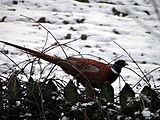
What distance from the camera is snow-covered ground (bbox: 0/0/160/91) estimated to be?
4581 millimetres

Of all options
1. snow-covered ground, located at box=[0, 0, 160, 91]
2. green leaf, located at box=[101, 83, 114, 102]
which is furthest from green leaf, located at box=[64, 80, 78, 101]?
snow-covered ground, located at box=[0, 0, 160, 91]

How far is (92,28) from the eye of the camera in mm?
5535

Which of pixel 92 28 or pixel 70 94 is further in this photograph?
pixel 92 28

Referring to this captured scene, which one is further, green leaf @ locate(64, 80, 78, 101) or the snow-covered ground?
the snow-covered ground

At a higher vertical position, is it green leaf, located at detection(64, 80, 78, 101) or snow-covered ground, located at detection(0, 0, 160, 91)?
green leaf, located at detection(64, 80, 78, 101)

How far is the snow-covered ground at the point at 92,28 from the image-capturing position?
4.58 meters

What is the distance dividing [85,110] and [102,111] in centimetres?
9

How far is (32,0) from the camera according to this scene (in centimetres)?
664

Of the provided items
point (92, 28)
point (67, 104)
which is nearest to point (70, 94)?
point (67, 104)

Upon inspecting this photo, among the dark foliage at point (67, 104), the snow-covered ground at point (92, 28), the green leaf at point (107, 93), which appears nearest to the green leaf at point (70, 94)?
the dark foliage at point (67, 104)

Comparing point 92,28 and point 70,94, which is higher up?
point 70,94

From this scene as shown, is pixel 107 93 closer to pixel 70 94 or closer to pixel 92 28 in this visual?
pixel 70 94

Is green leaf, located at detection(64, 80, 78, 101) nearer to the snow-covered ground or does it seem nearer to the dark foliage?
the dark foliage

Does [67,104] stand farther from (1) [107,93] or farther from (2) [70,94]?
(1) [107,93]
